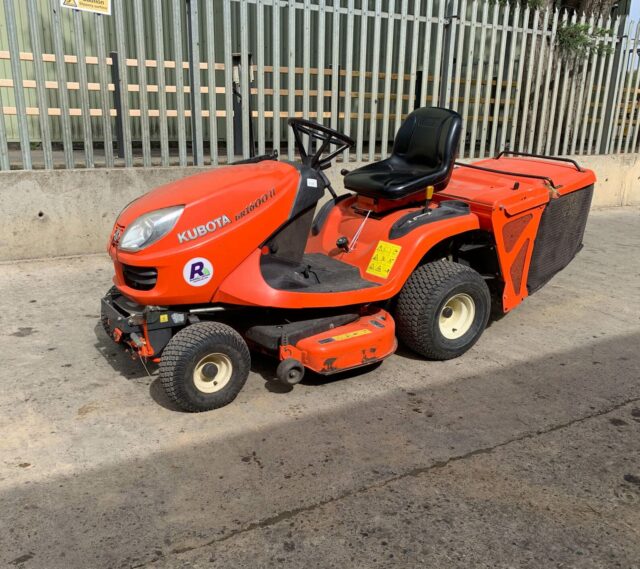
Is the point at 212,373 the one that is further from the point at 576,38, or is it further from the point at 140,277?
the point at 576,38

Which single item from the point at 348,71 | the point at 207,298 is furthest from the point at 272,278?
the point at 348,71

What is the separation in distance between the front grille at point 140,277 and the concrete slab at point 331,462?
63 cm

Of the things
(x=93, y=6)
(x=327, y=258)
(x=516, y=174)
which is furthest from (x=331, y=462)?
(x=93, y=6)

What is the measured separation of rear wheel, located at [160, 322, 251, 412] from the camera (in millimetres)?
3014

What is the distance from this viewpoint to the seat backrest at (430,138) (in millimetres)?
4039

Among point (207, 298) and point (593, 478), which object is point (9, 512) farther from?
point (593, 478)

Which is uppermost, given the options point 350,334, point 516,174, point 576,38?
point 576,38

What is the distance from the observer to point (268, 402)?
3328 mm

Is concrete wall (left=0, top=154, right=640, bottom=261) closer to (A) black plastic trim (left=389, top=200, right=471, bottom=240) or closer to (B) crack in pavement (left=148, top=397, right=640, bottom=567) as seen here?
(A) black plastic trim (left=389, top=200, right=471, bottom=240)

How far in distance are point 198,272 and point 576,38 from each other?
7.24 m

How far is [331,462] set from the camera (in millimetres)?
2791

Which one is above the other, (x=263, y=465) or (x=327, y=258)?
(x=327, y=258)

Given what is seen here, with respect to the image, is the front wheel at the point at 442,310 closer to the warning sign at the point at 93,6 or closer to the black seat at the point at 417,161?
the black seat at the point at 417,161

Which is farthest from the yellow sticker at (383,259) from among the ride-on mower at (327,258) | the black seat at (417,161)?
the black seat at (417,161)
